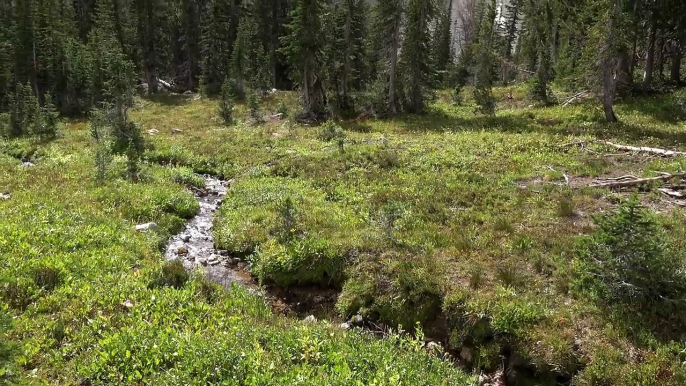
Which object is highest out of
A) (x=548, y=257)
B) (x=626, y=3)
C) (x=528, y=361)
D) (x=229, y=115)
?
(x=626, y=3)

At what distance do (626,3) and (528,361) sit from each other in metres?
31.0

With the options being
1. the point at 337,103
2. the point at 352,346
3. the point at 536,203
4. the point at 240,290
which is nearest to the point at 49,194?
the point at 240,290

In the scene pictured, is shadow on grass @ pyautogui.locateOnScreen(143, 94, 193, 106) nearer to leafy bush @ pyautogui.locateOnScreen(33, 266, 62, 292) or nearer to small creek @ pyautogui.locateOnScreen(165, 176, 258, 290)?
small creek @ pyautogui.locateOnScreen(165, 176, 258, 290)

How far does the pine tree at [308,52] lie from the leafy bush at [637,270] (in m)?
30.2

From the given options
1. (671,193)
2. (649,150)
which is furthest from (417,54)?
(671,193)

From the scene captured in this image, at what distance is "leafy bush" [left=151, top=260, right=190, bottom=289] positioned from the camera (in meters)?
10.0

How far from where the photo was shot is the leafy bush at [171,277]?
10008mm

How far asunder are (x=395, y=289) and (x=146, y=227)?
794 centimetres

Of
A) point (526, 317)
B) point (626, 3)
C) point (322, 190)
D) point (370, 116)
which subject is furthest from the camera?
point (370, 116)

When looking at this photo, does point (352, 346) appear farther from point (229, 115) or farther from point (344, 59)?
point (344, 59)

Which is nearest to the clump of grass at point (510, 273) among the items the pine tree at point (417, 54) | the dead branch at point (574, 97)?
the dead branch at point (574, 97)

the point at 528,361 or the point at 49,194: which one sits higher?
the point at 49,194

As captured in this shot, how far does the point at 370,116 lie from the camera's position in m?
37.2

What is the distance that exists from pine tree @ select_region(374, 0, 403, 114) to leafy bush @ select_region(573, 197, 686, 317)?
28.8m
